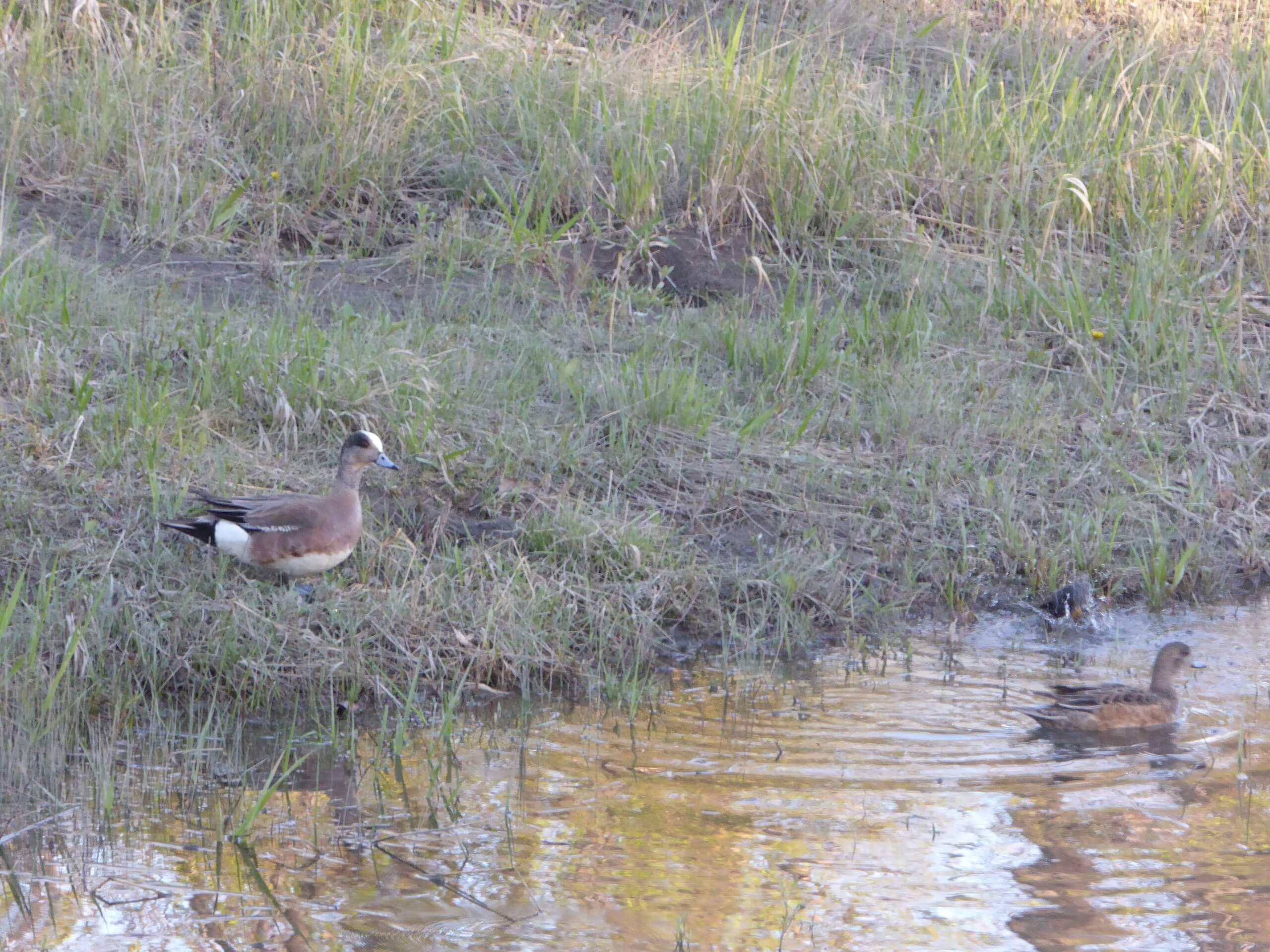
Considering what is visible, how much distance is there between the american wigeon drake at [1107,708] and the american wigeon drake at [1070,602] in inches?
28.4

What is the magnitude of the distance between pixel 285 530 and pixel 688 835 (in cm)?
179

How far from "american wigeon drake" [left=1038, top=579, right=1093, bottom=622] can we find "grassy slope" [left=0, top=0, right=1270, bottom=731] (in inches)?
4.7

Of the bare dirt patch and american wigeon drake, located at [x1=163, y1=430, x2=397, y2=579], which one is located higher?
the bare dirt patch

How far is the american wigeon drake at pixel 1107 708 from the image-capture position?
16.7ft

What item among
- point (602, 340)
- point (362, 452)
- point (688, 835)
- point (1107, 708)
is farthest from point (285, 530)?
point (1107, 708)

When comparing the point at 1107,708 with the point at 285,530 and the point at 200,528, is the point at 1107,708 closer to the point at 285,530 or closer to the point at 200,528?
the point at 285,530

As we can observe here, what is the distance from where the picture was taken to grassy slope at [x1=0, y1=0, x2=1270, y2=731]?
18.1 ft

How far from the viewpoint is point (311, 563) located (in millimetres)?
5316

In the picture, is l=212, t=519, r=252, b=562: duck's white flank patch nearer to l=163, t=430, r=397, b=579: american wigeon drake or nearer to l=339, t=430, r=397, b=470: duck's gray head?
l=163, t=430, r=397, b=579: american wigeon drake

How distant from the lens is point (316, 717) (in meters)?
4.97

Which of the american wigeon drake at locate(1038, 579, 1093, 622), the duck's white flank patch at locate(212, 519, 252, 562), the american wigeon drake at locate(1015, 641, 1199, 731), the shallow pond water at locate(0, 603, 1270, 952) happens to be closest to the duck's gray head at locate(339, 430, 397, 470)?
the duck's white flank patch at locate(212, 519, 252, 562)

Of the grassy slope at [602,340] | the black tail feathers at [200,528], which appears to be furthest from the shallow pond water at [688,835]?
the black tail feathers at [200,528]

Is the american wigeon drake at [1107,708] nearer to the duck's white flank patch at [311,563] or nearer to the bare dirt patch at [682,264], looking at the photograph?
the duck's white flank patch at [311,563]

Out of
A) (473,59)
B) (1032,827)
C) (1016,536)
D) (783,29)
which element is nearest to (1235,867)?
(1032,827)
